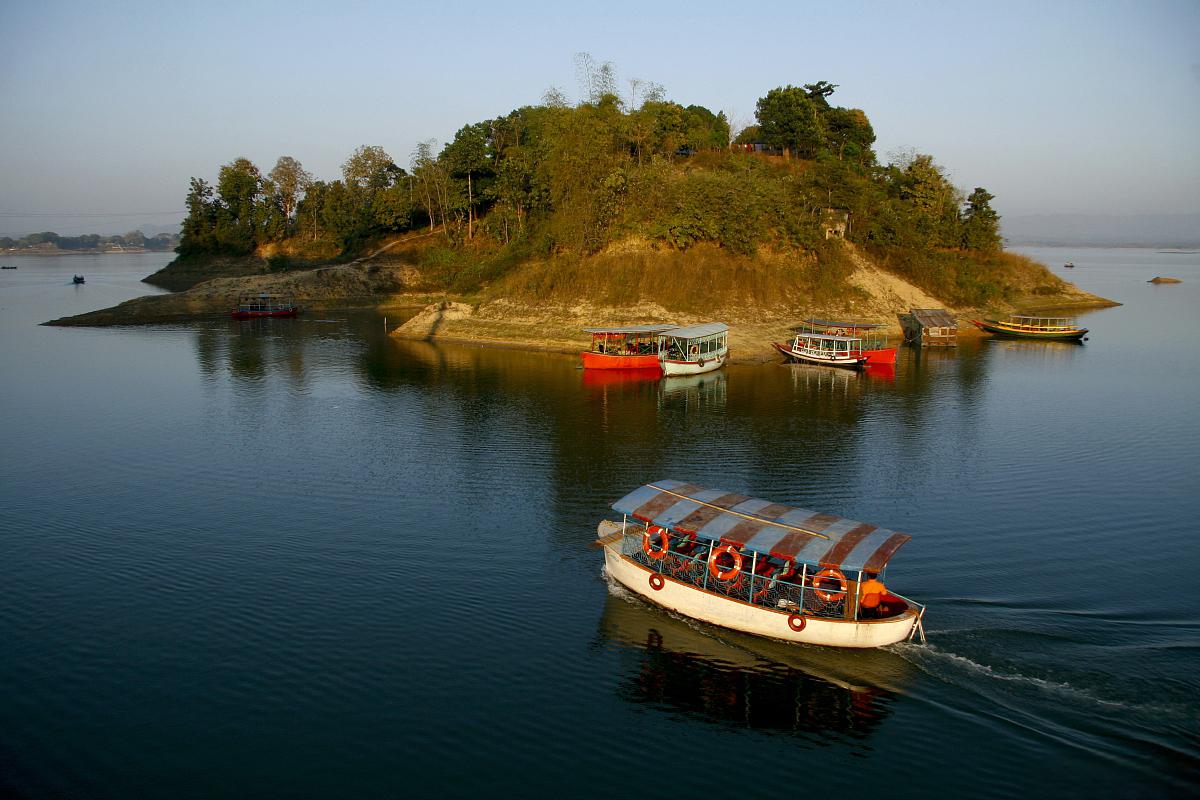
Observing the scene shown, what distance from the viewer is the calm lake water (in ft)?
54.9

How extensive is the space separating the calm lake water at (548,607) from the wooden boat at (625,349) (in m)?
9.77

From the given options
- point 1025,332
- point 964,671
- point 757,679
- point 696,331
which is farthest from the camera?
point 1025,332

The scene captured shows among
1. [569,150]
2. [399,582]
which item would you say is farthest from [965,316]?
[399,582]

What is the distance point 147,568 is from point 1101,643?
2817 centimetres

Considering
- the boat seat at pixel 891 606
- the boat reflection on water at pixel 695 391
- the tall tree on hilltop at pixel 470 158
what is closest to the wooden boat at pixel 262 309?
the tall tree on hilltop at pixel 470 158

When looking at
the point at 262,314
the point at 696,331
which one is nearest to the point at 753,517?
the point at 696,331

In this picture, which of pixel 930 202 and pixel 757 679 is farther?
pixel 930 202

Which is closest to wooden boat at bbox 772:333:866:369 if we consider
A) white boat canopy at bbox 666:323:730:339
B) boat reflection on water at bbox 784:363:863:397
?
boat reflection on water at bbox 784:363:863:397

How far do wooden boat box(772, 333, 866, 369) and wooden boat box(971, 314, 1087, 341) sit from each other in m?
23.0

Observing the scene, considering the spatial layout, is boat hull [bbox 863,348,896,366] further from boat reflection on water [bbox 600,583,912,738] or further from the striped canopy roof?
boat reflection on water [bbox 600,583,912,738]

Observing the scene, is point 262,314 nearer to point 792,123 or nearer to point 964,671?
point 792,123

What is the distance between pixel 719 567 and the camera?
2231cm

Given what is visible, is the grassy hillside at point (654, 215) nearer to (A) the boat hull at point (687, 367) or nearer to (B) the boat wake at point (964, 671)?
(A) the boat hull at point (687, 367)

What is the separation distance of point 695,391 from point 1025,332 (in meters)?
41.7
